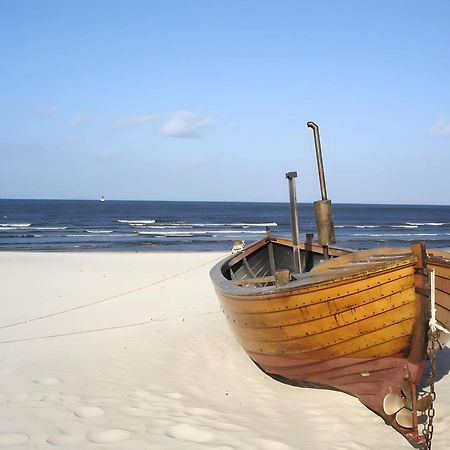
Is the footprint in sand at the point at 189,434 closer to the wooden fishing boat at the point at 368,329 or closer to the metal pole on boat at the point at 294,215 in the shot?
the wooden fishing boat at the point at 368,329

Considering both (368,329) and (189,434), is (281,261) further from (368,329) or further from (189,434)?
(189,434)

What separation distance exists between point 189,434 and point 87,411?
3.40 feet

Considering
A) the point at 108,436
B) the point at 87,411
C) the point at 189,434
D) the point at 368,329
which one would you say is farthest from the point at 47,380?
the point at 368,329

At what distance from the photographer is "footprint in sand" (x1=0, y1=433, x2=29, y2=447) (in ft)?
11.9

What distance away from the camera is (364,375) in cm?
435

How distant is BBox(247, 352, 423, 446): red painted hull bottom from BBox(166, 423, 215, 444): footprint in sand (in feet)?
4.08

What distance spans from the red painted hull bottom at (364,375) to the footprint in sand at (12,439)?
2452mm

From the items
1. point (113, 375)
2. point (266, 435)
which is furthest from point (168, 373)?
point (266, 435)

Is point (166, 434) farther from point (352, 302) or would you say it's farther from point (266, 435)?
point (352, 302)

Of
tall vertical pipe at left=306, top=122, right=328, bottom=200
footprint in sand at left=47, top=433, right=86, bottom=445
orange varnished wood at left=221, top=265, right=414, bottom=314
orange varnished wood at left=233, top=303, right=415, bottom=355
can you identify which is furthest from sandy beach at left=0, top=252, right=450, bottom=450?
tall vertical pipe at left=306, top=122, right=328, bottom=200

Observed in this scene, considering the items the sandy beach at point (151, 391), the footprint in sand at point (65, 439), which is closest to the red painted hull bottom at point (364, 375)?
the sandy beach at point (151, 391)

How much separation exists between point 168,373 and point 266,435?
81.4 inches

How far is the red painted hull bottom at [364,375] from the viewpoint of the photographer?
4.15m

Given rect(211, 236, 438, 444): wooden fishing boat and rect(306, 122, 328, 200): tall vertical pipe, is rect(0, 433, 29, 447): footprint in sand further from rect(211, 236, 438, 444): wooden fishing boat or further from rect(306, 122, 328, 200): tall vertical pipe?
rect(306, 122, 328, 200): tall vertical pipe
